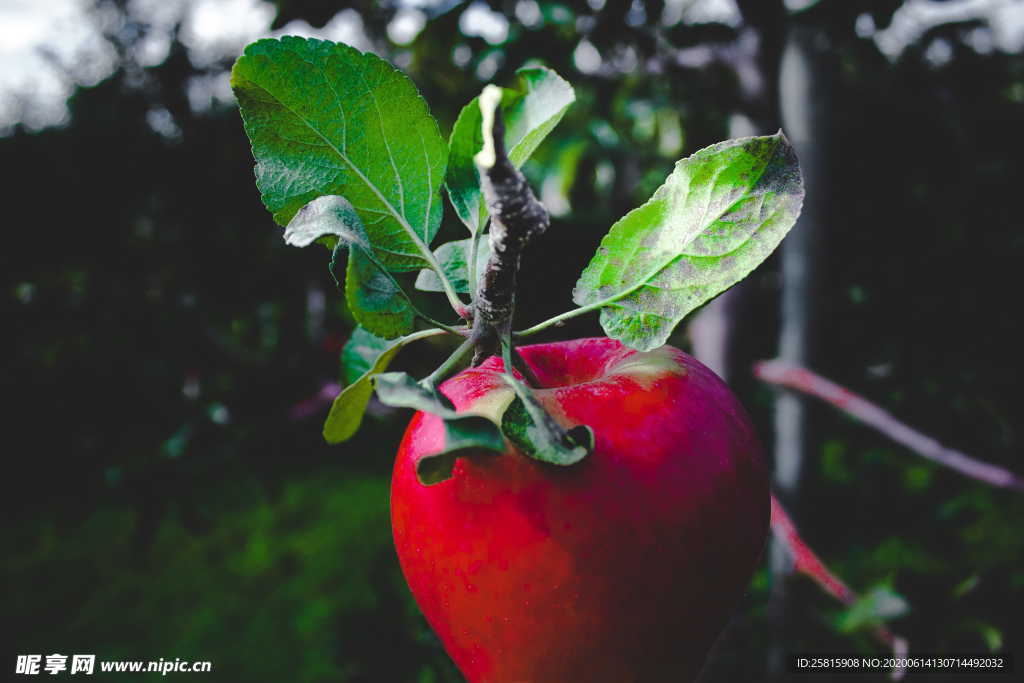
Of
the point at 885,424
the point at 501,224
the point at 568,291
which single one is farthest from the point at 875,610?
the point at 501,224

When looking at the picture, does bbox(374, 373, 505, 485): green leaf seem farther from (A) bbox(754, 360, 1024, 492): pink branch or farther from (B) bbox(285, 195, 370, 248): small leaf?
(A) bbox(754, 360, 1024, 492): pink branch

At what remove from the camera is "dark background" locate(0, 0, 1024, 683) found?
2.78 ft

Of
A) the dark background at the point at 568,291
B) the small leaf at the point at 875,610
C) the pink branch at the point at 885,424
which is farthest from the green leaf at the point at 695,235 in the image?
the small leaf at the point at 875,610

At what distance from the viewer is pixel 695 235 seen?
292 mm

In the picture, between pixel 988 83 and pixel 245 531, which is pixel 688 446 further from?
pixel 245 531

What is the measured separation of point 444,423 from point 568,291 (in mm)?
500

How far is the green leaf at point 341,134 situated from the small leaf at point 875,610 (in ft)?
2.48

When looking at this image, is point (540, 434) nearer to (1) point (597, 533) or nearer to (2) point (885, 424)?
(1) point (597, 533)

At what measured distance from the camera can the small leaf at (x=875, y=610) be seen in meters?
0.83

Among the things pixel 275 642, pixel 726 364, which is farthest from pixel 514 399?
pixel 275 642

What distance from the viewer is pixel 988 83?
966mm

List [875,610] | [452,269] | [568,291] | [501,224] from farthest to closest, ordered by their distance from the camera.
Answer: [875,610] → [568,291] → [452,269] → [501,224]

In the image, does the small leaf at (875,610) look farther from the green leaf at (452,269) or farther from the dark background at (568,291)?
the green leaf at (452,269)

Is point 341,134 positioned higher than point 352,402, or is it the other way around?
point 341,134
